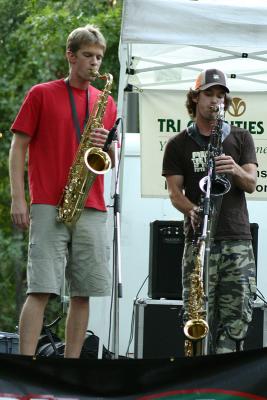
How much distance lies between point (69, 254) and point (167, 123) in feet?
8.23

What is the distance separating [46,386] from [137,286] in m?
4.85

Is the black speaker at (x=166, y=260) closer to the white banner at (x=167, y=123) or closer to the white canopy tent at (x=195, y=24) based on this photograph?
the white banner at (x=167, y=123)

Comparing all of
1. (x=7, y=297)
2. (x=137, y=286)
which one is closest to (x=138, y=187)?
A: (x=137, y=286)

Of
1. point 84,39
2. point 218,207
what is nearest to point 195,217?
point 218,207

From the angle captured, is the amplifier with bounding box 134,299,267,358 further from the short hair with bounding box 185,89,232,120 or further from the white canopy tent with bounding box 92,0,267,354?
the short hair with bounding box 185,89,232,120

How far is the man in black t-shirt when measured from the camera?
604cm

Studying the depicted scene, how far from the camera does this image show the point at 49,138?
6.11 metres

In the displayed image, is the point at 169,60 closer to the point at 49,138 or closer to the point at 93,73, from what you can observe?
the point at 93,73

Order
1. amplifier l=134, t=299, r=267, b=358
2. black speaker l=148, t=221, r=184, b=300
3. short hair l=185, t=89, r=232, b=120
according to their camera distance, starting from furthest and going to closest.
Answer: black speaker l=148, t=221, r=184, b=300 < amplifier l=134, t=299, r=267, b=358 < short hair l=185, t=89, r=232, b=120

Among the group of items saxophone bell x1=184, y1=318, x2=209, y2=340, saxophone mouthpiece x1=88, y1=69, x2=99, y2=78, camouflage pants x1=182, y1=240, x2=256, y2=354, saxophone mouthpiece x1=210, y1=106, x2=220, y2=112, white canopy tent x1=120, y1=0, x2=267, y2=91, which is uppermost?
white canopy tent x1=120, y1=0, x2=267, y2=91

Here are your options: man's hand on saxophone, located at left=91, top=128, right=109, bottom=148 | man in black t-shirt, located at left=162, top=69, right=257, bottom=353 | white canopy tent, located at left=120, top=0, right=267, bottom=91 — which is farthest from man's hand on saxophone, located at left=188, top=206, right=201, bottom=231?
white canopy tent, located at left=120, top=0, right=267, bottom=91

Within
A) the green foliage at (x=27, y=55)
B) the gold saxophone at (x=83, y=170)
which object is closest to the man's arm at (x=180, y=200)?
the gold saxophone at (x=83, y=170)

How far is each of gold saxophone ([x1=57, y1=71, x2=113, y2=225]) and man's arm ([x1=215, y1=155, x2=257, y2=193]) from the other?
66 cm

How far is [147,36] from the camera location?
21.9 feet
